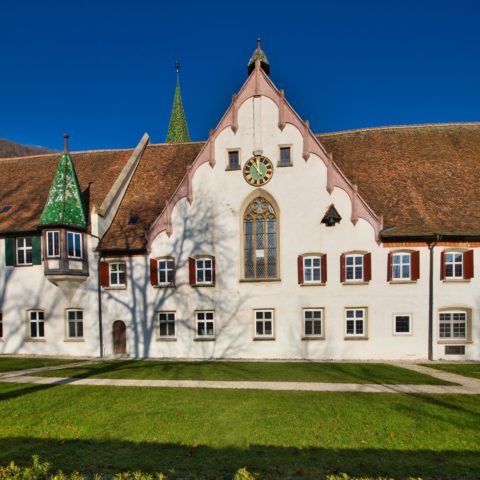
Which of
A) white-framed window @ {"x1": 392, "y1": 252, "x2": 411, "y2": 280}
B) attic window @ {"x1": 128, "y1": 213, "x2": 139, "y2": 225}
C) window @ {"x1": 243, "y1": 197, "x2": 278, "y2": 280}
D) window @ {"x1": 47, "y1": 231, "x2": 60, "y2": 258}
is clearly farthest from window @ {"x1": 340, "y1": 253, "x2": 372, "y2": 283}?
window @ {"x1": 47, "y1": 231, "x2": 60, "y2": 258}

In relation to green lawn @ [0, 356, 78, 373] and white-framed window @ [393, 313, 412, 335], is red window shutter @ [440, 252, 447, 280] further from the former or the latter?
green lawn @ [0, 356, 78, 373]

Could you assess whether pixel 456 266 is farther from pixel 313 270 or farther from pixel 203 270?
pixel 203 270

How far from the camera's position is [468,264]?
20.6 meters

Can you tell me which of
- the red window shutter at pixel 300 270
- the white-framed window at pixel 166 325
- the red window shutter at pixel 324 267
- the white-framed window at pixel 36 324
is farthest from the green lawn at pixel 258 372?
the white-framed window at pixel 36 324

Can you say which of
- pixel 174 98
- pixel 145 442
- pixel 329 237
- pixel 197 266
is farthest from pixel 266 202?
pixel 174 98

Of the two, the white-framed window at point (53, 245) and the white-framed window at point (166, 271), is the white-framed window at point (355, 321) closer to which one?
the white-framed window at point (166, 271)

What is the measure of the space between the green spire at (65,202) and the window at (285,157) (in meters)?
12.7

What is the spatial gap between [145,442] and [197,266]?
14.0m

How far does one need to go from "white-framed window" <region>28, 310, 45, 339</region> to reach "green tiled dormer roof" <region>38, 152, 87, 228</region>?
243 inches

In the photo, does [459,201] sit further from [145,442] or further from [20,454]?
[20,454]

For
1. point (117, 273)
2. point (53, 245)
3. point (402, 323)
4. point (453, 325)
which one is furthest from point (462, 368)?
point (53, 245)

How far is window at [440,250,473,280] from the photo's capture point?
2058 centimetres

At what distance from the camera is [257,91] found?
21938 mm

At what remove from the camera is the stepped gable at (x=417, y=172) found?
2106cm
